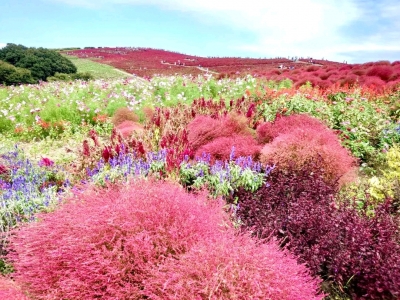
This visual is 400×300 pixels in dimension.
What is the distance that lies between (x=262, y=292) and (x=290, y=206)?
142 cm

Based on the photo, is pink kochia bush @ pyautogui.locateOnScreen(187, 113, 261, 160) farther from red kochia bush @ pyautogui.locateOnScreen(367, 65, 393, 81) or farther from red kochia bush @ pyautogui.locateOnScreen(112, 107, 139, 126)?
red kochia bush @ pyautogui.locateOnScreen(367, 65, 393, 81)

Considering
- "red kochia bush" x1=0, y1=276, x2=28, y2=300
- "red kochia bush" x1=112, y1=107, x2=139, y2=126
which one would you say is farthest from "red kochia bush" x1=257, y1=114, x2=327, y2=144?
"red kochia bush" x1=112, y1=107, x2=139, y2=126

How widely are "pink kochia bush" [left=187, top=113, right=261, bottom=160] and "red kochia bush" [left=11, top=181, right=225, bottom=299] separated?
2096mm

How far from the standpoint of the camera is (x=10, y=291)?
2420mm

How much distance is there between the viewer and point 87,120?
9.23 metres

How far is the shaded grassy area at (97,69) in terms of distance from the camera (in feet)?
81.9

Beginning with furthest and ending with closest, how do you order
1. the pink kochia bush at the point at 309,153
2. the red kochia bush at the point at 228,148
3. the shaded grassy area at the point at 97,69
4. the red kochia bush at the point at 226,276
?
the shaded grassy area at the point at 97,69, the red kochia bush at the point at 228,148, the pink kochia bush at the point at 309,153, the red kochia bush at the point at 226,276

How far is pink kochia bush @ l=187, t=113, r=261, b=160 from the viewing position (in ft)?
15.5

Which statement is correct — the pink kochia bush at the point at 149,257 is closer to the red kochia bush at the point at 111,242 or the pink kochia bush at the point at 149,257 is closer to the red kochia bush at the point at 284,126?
the red kochia bush at the point at 111,242

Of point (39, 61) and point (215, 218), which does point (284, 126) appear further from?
point (39, 61)

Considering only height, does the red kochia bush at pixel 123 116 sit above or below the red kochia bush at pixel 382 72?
below

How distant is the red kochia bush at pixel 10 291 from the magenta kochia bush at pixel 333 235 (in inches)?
62.7

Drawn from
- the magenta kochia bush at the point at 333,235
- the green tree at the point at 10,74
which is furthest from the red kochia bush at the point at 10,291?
the green tree at the point at 10,74

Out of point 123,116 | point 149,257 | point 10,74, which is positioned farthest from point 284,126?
point 10,74
